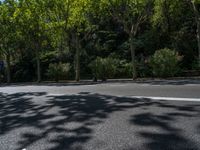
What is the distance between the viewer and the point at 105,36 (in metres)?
31.1

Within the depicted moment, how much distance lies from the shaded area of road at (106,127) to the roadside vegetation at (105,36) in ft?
42.5

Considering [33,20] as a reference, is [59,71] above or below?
below

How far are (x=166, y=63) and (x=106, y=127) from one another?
14.6 meters

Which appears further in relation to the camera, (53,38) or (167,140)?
(53,38)

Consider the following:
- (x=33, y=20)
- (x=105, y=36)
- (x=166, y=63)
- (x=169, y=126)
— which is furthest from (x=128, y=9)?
(x=169, y=126)

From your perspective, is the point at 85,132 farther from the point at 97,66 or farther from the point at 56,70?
the point at 56,70

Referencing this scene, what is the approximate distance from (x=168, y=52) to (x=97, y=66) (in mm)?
5664

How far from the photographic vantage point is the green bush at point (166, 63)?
1934 cm

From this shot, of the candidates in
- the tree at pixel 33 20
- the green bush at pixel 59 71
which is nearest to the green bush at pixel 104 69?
the green bush at pixel 59 71

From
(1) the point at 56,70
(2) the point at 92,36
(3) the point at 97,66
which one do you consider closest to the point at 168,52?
(3) the point at 97,66

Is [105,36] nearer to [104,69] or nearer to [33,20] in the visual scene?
[33,20]

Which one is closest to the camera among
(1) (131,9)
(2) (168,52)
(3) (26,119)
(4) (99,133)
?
(4) (99,133)

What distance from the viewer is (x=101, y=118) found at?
638 centimetres

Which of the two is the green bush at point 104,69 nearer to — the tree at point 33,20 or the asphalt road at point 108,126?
the tree at point 33,20
